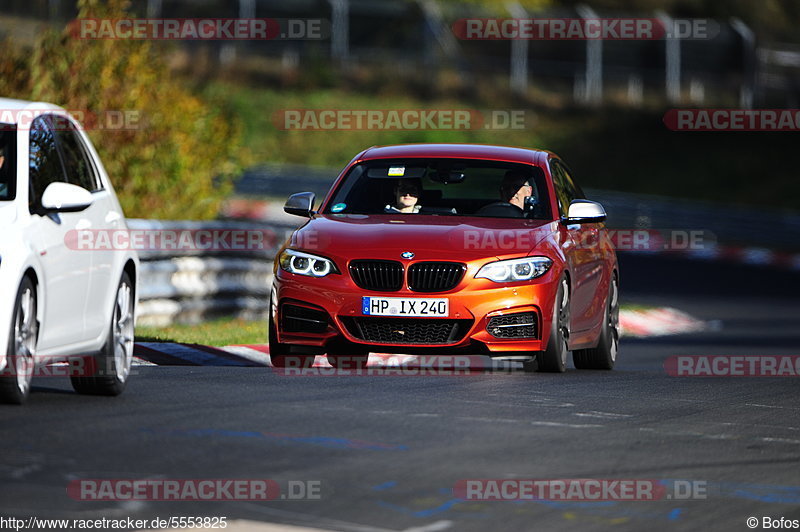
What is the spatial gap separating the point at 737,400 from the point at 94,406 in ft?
14.6

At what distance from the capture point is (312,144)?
186 ft

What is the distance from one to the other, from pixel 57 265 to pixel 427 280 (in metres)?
3.37

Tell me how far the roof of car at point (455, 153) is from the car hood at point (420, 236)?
0.89 m

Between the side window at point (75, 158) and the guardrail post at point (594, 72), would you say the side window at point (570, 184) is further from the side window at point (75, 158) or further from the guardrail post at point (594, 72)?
the guardrail post at point (594, 72)

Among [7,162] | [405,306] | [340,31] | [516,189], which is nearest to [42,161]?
[7,162]

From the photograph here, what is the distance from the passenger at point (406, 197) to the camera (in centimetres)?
1329

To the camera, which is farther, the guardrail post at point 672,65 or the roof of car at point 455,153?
the guardrail post at point 672,65

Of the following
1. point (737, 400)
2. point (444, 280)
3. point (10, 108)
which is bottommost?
point (737, 400)

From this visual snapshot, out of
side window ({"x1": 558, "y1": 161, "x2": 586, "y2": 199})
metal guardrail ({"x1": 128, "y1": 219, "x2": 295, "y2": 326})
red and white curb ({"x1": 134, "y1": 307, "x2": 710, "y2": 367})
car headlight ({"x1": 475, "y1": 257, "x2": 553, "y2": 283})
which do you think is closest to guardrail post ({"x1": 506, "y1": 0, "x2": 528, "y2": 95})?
metal guardrail ({"x1": 128, "y1": 219, "x2": 295, "y2": 326})

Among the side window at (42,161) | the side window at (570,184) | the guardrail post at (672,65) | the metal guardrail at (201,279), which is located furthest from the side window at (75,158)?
the guardrail post at (672,65)

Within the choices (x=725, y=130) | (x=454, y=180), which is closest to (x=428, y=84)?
(x=725, y=130)

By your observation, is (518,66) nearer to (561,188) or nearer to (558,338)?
(561,188)

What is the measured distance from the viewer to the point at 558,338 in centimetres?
1254

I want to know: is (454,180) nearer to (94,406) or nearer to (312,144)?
(94,406)
